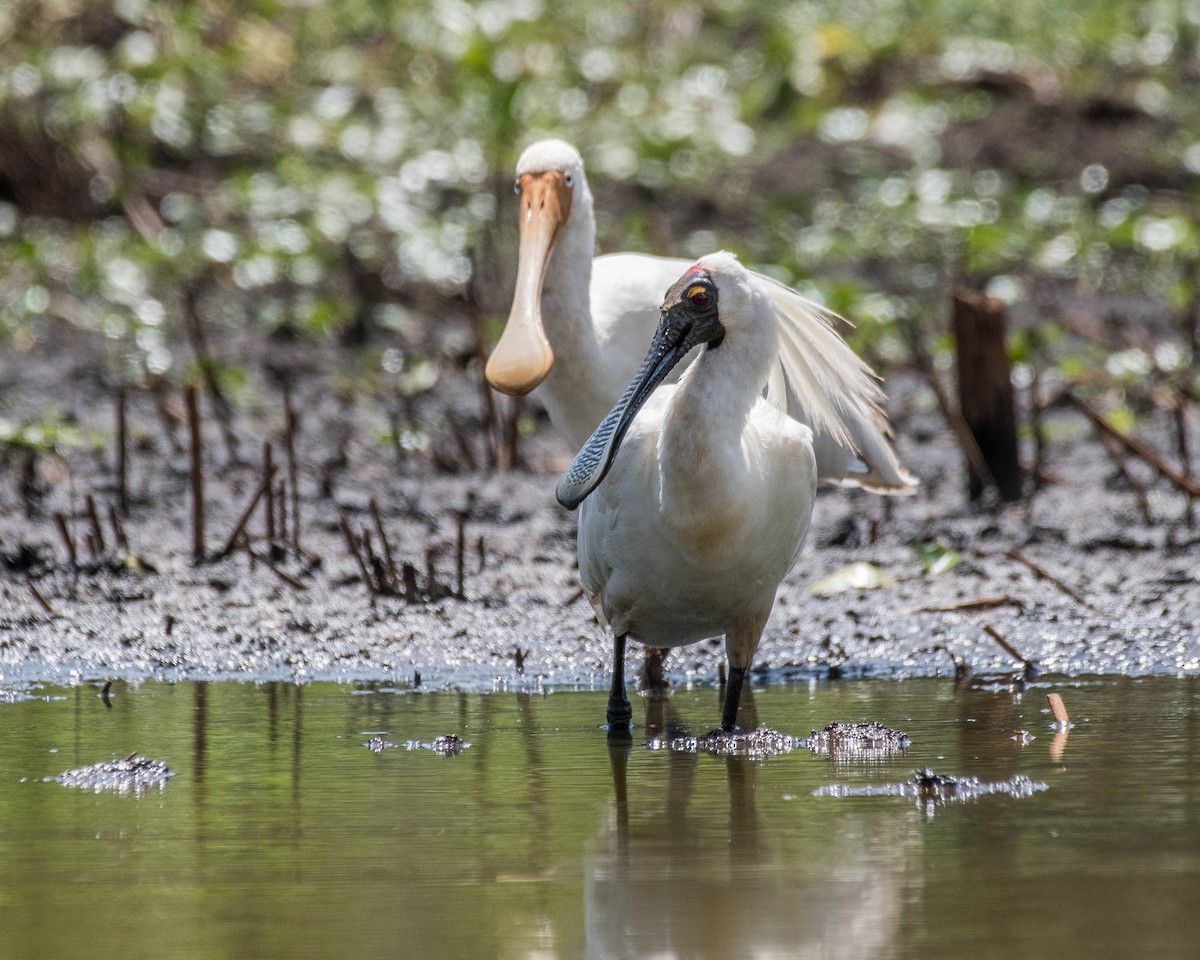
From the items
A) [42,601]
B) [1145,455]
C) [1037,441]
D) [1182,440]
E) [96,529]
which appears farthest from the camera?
[1037,441]

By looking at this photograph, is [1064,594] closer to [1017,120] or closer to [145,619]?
[145,619]

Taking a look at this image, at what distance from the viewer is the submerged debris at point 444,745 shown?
4805 mm

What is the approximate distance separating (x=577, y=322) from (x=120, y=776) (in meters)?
2.28

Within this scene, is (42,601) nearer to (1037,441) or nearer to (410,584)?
(410,584)

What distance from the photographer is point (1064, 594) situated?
6.62 meters

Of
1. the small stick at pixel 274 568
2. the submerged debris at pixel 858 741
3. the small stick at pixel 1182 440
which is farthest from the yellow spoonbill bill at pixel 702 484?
the small stick at pixel 1182 440

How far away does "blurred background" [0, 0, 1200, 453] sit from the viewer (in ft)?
35.2

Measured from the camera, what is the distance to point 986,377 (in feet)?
24.9

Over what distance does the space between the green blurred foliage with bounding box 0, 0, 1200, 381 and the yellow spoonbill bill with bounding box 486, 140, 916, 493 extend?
3.55 m

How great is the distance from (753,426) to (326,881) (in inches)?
74.0

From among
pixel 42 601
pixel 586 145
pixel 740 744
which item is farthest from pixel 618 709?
pixel 586 145

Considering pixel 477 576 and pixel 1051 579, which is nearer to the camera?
pixel 1051 579

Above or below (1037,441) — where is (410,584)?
below

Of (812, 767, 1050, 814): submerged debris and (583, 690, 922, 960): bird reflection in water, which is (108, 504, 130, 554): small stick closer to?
(583, 690, 922, 960): bird reflection in water
